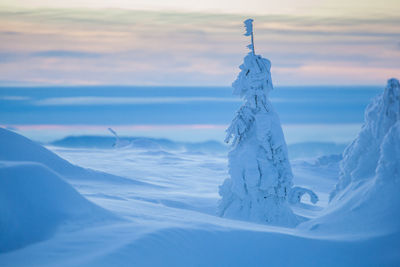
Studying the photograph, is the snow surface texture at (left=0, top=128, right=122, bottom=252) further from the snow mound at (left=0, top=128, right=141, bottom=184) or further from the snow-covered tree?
the snow mound at (left=0, top=128, right=141, bottom=184)

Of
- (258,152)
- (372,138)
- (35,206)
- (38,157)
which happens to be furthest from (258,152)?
(38,157)

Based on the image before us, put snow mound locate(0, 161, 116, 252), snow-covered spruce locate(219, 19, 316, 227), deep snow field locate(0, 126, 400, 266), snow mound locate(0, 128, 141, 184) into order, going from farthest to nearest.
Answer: snow mound locate(0, 128, 141, 184) < snow-covered spruce locate(219, 19, 316, 227) < snow mound locate(0, 161, 116, 252) < deep snow field locate(0, 126, 400, 266)

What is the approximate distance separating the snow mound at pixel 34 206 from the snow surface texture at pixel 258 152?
294 inches

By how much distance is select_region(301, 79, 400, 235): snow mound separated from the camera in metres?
16.4

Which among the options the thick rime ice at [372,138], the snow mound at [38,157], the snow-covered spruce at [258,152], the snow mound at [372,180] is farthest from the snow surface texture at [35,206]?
the snow mound at [38,157]

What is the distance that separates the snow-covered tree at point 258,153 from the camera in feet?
70.5

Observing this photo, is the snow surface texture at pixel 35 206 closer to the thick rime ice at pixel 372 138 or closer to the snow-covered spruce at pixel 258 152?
the snow-covered spruce at pixel 258 152

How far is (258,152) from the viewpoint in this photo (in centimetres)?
2158

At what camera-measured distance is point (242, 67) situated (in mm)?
21875

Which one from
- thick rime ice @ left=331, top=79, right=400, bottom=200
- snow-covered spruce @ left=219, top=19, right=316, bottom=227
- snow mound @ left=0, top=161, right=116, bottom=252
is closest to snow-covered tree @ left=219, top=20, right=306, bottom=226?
snow-covered spruce @ left=219, top=19, right=316, bottom=227

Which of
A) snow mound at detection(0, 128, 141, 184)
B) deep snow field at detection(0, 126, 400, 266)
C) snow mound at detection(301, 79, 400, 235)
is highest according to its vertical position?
snow mound at detection(0, 128, 141, 184)

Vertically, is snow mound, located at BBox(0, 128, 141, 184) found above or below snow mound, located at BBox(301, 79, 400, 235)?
above

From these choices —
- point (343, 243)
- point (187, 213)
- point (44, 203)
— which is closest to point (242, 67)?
point (187, 213)

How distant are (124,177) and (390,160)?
2212 centimetres
